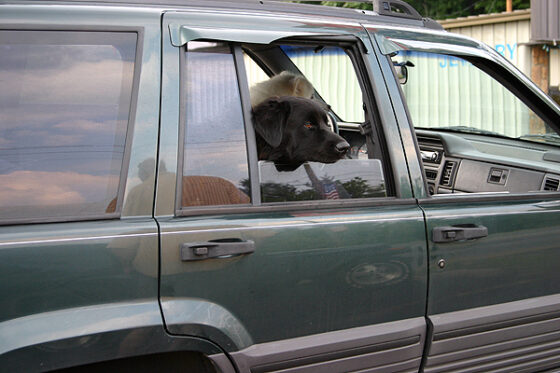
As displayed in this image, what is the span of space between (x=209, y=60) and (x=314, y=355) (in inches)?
47.9

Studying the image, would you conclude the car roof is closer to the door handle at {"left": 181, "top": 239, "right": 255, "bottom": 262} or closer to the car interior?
the car interior

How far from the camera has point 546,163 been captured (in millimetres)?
3244

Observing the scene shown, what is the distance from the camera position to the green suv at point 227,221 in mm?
1873

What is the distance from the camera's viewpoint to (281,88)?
3.21m

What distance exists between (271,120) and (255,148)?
0.37 m

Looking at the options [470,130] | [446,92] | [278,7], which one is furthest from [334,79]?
[446,92]

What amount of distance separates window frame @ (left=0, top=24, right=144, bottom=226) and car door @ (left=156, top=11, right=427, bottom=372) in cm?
10

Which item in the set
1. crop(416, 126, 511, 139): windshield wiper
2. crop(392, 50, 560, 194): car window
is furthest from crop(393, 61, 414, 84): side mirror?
crop(416, 126, 511, 139): windshield wiper

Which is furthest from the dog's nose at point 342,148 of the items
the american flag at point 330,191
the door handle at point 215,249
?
the door handle at point 215,249

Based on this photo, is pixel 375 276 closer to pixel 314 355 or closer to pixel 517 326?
pixel 314 355

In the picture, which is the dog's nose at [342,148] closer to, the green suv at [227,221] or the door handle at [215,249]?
the green suv at [227,221]

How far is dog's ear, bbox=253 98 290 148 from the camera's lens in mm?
2510

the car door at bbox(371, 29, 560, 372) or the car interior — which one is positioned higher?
the car interior

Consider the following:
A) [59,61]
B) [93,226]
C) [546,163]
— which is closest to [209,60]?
[59,61]
